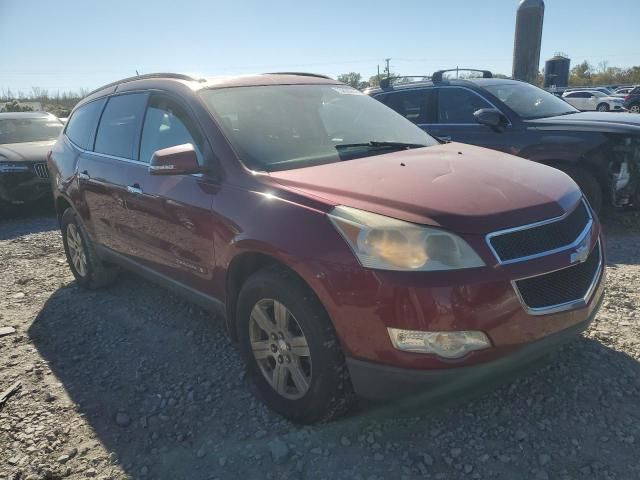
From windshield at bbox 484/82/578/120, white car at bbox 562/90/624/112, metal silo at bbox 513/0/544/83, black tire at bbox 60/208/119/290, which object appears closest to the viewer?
black tire at bbox 60/208/119/290

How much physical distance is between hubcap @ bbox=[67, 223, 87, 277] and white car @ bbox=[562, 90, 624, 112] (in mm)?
24028

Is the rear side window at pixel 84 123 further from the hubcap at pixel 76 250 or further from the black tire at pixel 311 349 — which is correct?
the black tire at pixel 311 349

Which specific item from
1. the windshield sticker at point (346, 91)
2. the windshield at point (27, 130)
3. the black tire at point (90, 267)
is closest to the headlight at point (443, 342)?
the windshield sticker at point (346, 91)

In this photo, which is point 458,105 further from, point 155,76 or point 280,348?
point 280,348

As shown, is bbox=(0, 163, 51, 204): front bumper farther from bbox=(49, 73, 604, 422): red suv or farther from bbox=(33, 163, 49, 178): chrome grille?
bbox=(49, 73, 604, 422): red suv

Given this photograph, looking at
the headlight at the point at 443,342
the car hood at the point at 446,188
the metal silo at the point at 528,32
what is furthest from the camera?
the metal silo at the point at 528,32

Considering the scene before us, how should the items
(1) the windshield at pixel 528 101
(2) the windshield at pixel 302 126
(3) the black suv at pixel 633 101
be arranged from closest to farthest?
(2) the windshield at pixel 302 126, (1) the windshield at pixel 528 101, (3) the black suv at pixel 633 101

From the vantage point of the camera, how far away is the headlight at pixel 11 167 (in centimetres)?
775

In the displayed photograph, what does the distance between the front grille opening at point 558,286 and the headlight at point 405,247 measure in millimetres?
253

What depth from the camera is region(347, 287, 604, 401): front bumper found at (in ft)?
6.86

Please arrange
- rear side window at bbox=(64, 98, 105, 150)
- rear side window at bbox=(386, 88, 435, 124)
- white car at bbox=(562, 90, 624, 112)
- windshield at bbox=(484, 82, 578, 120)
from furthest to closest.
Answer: white car at bbox=(562, 90, 624, 112) → rear side window at bbox=(386, 88, 435, 124) → windshield at bbox=(484, 82, 578, 120) → rear side window at bbox=(64, 98, 105, 150)

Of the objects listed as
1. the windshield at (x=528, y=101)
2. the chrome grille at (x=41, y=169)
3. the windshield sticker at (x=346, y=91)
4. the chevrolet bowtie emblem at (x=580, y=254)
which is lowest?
the chrome grille at (x=41, y=169)

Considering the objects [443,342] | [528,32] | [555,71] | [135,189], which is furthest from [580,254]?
[555,71]

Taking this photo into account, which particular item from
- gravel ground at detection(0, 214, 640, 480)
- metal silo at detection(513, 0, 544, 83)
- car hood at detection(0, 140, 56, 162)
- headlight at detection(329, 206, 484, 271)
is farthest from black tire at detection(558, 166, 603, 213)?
metal silo at detection(513, 0, 544, 83)
